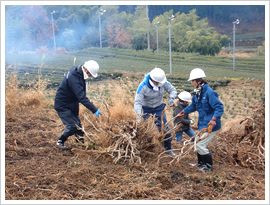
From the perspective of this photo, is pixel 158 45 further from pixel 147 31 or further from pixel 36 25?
pixel 36 25

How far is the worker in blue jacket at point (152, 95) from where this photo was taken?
5555mm

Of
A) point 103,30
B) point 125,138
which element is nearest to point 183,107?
point 125,138

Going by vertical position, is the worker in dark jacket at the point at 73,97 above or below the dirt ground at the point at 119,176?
above

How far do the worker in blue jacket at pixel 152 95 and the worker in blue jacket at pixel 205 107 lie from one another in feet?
2.28

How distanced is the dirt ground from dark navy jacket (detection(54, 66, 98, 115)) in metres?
0.74

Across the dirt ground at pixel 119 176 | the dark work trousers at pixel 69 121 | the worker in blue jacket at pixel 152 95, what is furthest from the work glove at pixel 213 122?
the dark work trousers at pixel 69 121

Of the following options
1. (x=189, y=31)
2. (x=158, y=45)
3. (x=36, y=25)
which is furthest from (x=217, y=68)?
(x=36, y=25)

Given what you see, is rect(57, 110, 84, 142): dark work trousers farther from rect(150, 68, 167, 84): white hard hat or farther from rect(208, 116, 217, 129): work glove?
rect(208, 116, 217, 129): work glove

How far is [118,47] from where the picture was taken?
31203mm

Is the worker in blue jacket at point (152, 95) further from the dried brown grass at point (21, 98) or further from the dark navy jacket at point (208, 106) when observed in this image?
the dried brown grass at point (21, 98)

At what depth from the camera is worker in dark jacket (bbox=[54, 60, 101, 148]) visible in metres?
5.37

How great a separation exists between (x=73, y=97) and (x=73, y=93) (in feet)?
0.32

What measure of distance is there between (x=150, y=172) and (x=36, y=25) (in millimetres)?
28130

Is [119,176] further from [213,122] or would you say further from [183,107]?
[183,107]
